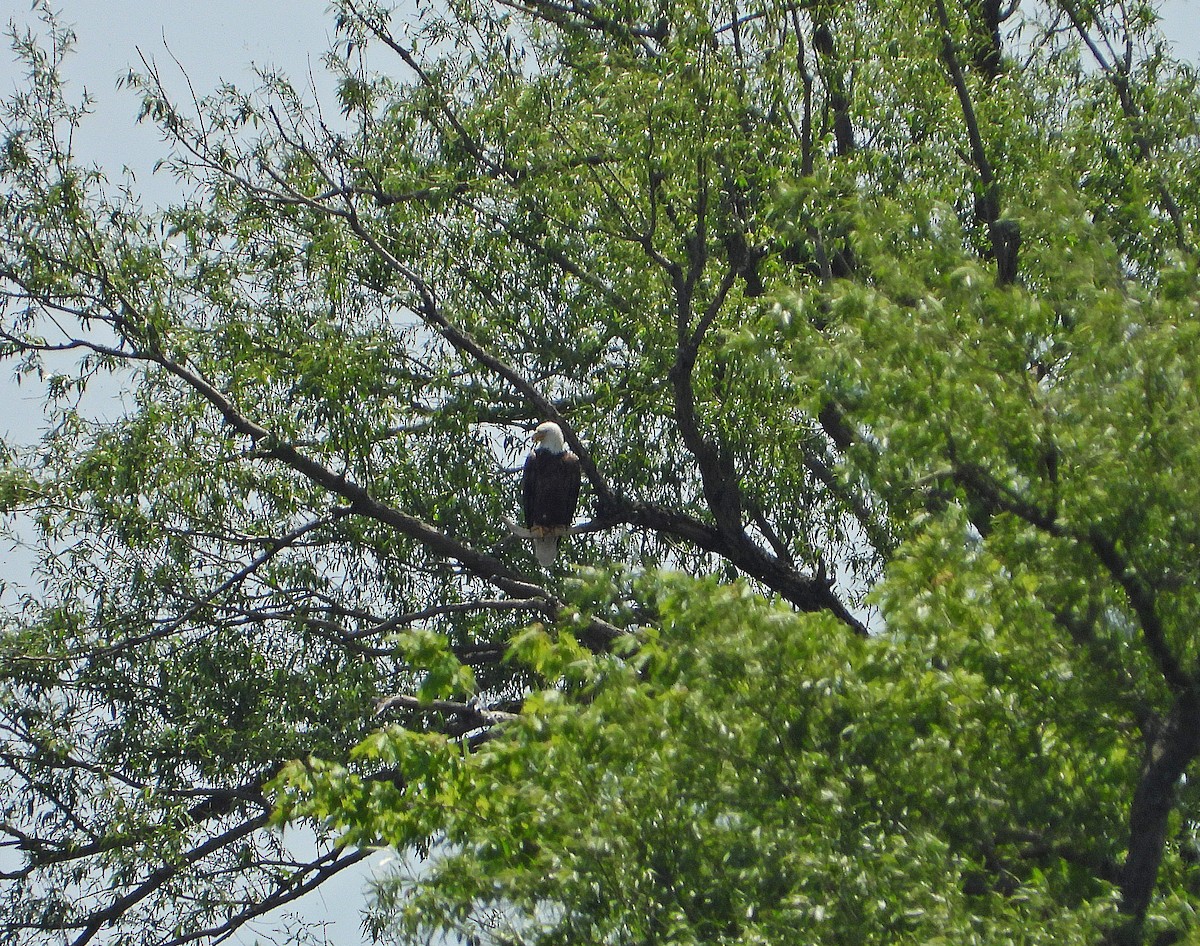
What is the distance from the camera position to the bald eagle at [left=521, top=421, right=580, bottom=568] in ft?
30.0

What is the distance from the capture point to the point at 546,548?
9250mm

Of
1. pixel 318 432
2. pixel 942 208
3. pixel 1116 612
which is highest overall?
pixel 318 432

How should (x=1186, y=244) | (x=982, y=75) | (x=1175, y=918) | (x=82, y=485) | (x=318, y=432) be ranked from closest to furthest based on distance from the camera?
(x=1175, y=918) < (x=1186, y=244) < (x=82, y=485) < (x=318, y=432) < (x=982, y=75)

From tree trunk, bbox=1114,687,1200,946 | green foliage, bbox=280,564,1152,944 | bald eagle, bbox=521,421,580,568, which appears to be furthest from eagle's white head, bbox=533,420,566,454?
tree trunk, bbox=1114,687,1200,946

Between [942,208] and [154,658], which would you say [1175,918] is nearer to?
[942,208]

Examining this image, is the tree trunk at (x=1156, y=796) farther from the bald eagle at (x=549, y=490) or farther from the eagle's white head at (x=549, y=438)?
the bald eagle at (x=549, y=490)

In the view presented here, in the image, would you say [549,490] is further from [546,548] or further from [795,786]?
[795,786]

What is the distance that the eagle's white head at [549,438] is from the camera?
8.84m

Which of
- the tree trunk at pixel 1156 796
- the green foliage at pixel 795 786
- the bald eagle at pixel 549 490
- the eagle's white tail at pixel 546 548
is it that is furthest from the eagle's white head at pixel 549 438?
the tree trunk at pixel 1156 796

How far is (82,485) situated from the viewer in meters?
8.38

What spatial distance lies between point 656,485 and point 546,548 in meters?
0.86

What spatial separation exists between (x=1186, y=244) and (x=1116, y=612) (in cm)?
340

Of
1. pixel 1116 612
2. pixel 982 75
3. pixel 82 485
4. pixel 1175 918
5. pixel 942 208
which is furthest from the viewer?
pixel 982 75

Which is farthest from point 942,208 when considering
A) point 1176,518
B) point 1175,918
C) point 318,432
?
point 318,432
